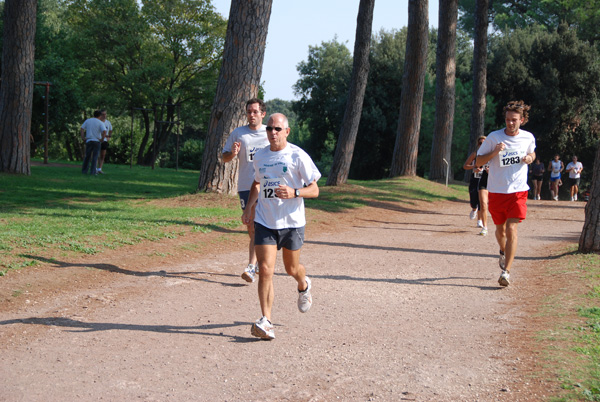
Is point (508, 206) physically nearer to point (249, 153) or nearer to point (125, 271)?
point (249, 153)

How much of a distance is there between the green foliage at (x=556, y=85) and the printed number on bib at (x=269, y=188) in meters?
37.2

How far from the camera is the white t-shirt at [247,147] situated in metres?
7.86

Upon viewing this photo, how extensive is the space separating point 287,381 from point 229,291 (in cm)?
307

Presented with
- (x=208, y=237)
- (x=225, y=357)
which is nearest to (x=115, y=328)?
(x=225, y=357)

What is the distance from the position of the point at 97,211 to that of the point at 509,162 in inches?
305

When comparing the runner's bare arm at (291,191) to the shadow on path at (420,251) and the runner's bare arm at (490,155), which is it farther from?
the shadow on path at (420,251)

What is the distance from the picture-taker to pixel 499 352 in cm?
551

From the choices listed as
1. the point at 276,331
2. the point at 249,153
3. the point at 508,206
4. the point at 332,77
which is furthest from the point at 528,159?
the point at 332,77

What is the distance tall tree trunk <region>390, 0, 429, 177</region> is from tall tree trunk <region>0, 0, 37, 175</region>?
42.6ft

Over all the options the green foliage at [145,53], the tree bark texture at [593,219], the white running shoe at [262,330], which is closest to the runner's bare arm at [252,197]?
the white running shoe at [262,330]

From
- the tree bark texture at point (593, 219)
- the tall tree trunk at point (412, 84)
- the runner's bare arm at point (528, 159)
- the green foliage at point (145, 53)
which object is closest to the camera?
the runner's bare arm at point (528, 159)

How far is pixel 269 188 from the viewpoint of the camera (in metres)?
5.83

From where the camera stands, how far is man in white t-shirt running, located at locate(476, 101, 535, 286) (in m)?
8.21

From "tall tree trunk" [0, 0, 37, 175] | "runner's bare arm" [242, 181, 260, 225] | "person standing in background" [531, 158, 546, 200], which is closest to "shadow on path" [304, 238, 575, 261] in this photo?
"runner's bare arm" [242, 181, 260, 225]
